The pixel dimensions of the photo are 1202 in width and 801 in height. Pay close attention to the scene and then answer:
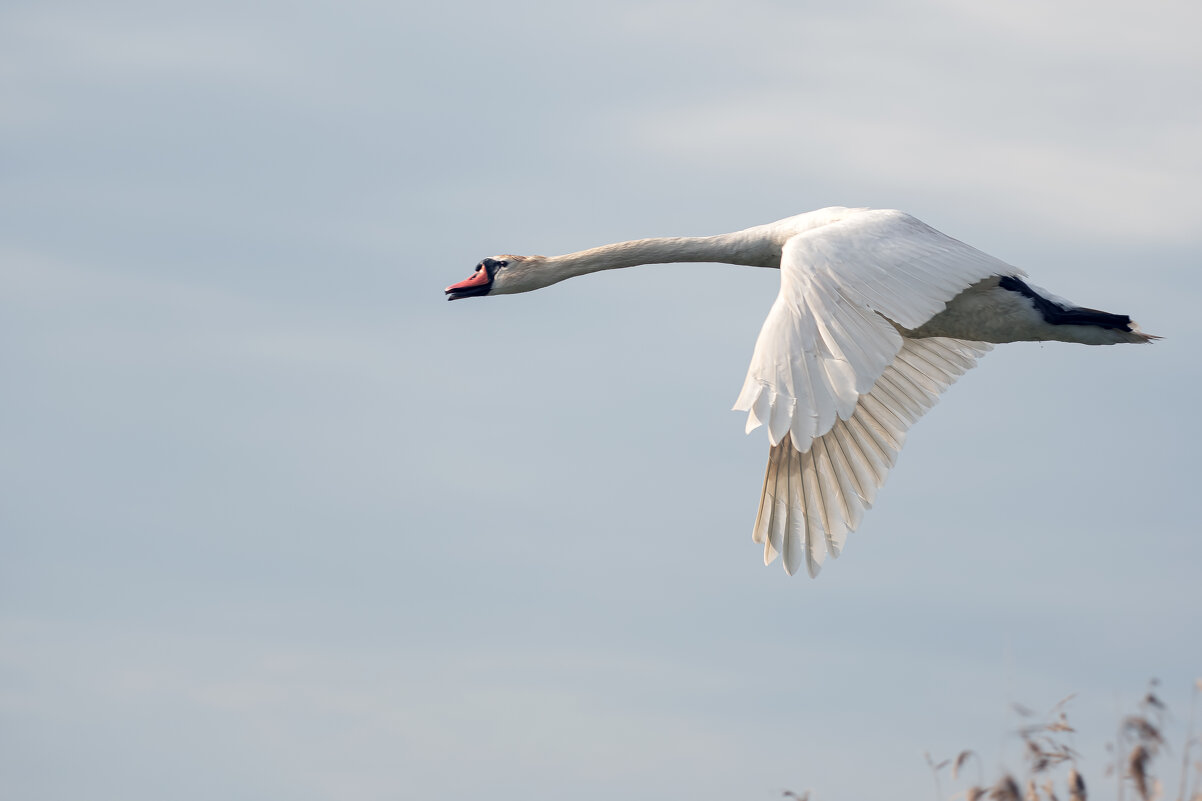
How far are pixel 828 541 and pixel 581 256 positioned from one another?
3.35m

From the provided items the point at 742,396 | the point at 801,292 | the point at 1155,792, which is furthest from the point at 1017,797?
the point at 801,292

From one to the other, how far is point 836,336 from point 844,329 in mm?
118

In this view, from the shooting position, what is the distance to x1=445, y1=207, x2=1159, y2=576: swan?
7.59 meters

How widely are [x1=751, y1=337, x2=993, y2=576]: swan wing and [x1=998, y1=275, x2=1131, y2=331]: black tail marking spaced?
1.23 m

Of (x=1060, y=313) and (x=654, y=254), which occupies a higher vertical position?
(x=654, y=254)

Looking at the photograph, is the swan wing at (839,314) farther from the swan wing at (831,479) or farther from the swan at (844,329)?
the swan wing at (831,479)

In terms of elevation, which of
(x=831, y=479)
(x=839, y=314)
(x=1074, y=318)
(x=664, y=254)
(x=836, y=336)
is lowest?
(x=831, y=479)

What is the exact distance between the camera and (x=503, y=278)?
12508mm

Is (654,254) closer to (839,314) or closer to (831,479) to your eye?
(831,479)

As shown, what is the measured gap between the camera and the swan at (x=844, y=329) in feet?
24.9

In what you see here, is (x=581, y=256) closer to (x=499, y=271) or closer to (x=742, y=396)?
(x=499, y=271)

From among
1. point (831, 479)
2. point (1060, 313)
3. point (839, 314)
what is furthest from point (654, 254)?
point (839, 314)

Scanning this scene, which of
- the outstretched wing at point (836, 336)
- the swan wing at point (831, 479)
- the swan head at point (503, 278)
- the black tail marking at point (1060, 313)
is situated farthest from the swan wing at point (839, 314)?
the swan head at point (503, 278)

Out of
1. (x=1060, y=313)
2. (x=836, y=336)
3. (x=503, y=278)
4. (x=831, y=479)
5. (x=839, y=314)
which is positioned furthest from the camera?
(x=503, y=278)
